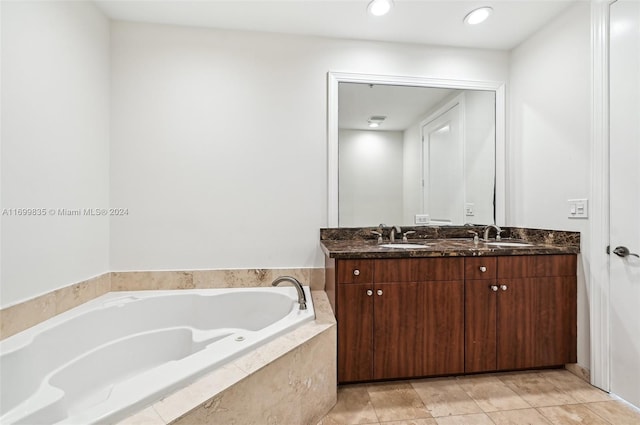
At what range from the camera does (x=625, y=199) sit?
168cm

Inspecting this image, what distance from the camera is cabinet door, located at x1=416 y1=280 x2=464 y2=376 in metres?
1.84

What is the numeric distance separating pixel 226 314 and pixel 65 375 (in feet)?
2.81

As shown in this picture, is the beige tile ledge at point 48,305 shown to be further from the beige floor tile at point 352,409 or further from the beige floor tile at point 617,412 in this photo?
the beige floor tile at point 617,412

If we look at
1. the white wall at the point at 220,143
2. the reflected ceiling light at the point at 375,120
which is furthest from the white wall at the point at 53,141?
the reflected ceiling light at the point at 375,120

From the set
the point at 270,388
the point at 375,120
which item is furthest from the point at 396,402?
the point at 375,120

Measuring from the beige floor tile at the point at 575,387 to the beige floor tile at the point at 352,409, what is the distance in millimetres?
1163

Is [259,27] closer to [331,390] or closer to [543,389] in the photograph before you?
[331,390]

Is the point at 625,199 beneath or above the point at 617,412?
above

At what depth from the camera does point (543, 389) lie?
1.81 metres

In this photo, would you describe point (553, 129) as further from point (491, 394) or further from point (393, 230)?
point (491, 394)

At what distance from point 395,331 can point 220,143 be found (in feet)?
5.74

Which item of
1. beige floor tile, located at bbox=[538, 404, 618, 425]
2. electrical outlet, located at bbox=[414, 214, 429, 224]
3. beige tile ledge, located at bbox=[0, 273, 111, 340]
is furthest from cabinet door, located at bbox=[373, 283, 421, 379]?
beige tile ledge, located at bbox=[0, 273, 111, 340]

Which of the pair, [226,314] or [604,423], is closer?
[604,423]

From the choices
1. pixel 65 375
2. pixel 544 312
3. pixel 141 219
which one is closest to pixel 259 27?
pixel 141 219
